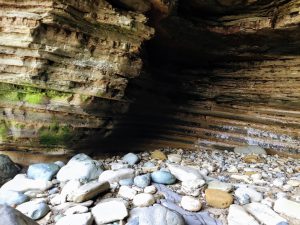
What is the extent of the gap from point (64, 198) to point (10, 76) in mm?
1791

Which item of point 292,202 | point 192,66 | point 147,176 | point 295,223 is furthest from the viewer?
point 192,66

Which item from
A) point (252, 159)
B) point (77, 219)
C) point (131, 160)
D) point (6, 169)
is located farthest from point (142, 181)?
point (252, 159)

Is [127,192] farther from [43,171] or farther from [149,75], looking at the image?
[149,75]

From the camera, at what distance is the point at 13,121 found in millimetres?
3824

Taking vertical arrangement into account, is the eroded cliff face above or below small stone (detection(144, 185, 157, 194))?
above

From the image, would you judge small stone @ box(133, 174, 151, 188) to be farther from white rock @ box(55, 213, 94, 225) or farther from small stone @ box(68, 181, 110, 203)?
white rock @ box(55, 213, 94, 225)

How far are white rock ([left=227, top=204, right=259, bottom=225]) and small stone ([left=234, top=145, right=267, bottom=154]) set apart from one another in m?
2.84

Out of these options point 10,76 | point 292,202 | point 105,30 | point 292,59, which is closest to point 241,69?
point 292,59

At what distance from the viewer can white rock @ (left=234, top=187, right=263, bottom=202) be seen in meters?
2.92

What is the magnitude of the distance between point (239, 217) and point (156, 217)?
758mm

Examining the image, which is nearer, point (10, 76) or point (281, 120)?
point (10, 76)

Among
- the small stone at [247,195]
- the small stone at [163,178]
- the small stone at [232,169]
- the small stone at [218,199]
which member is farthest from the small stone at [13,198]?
the small stone at [232,169]

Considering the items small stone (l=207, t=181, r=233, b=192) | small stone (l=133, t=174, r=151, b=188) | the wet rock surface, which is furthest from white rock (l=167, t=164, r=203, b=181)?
small stone (l=133, t=174, r=151, b=188)

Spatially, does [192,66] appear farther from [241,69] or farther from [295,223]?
[295,223]
